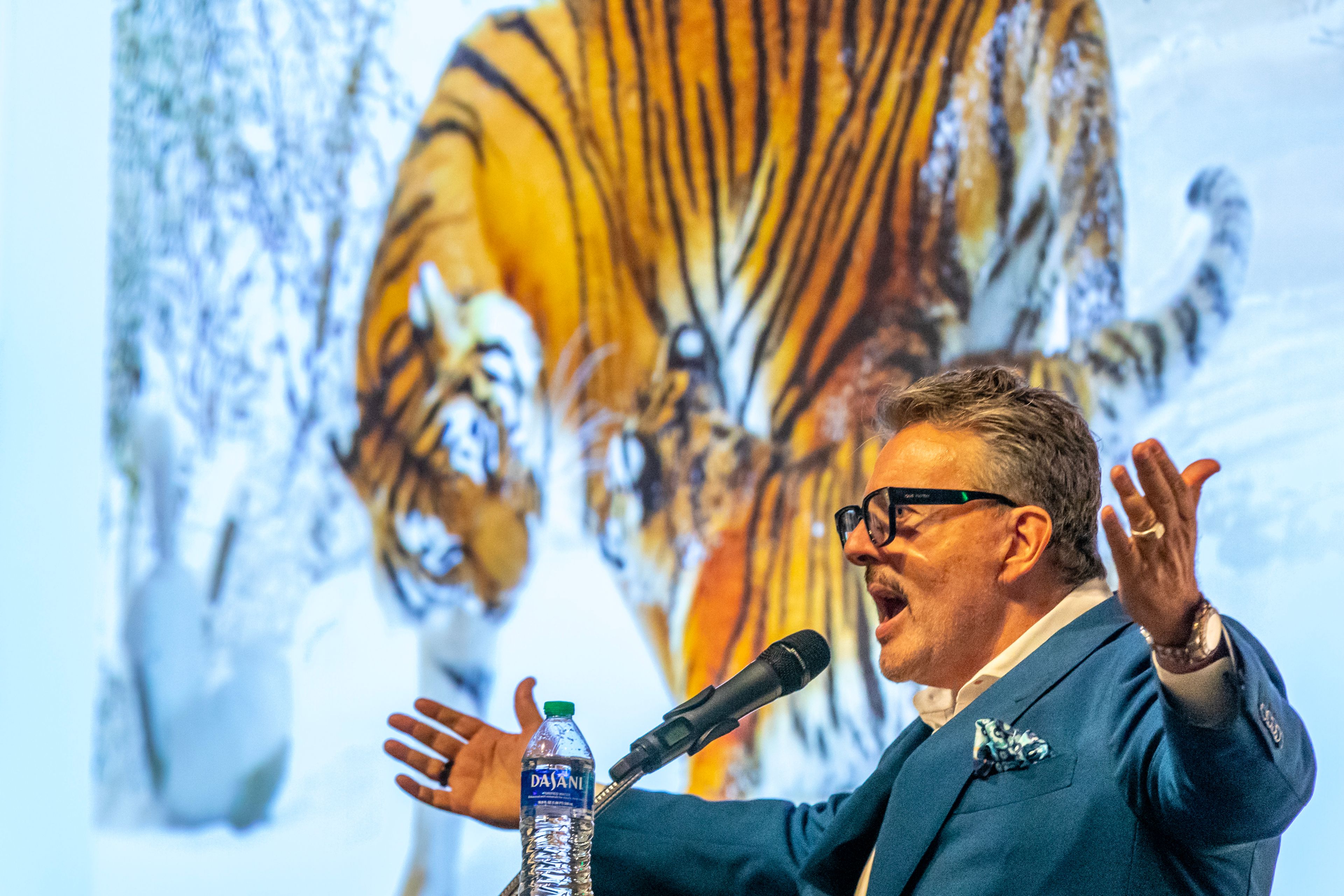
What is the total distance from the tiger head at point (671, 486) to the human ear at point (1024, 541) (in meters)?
1.24

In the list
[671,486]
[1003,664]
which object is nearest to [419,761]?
[1003,664]

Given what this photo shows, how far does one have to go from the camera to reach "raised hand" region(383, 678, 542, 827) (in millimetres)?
2045

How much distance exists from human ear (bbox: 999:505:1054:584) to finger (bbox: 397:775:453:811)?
83 cm

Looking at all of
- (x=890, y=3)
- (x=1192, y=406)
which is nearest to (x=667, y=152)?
(x=890, y=3)

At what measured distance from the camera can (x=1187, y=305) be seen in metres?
→ 2.83

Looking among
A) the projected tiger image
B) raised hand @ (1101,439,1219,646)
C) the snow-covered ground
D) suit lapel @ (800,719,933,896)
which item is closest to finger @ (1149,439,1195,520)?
raised hand @ (1101,439,1219,646)

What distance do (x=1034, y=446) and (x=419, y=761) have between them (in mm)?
972

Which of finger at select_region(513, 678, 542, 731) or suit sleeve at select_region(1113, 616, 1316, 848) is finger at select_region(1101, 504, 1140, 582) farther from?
finger at select_region(513, 678, 542, 731)

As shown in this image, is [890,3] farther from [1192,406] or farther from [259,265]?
[259,265]

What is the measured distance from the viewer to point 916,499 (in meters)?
1.89

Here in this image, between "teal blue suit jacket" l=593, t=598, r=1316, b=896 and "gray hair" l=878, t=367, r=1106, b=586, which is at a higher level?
"gray hair" l=878, t=367, r=1106, b=586

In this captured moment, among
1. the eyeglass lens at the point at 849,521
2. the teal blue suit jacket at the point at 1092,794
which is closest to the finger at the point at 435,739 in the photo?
the teal blue suit jacket at the point at 1092,794

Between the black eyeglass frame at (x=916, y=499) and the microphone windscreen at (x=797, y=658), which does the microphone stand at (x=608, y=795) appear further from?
the black eyeglass frame at (x=916, y=499)

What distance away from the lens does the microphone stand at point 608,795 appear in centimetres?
151
